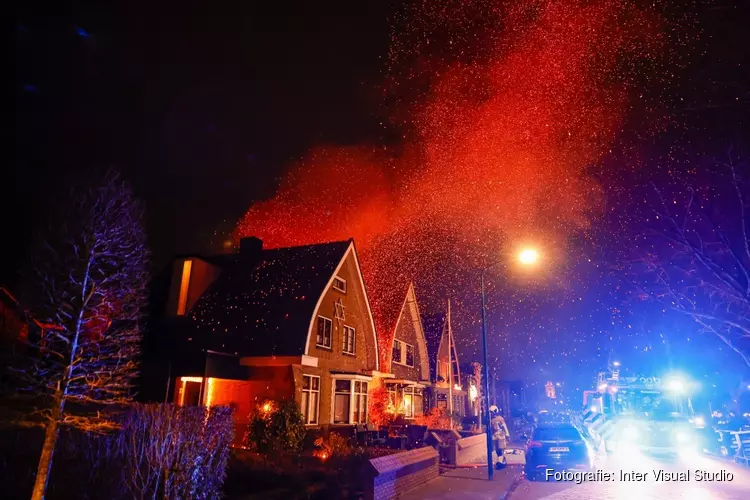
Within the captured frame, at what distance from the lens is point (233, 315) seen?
831 inches

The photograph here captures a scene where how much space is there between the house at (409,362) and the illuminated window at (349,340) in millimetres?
4739

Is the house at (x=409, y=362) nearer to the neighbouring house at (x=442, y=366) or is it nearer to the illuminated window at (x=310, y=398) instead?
the neighbouring house at (x=442, y=366)

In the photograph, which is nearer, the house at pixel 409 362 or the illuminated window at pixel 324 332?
the illuminated window at pixel 324 332

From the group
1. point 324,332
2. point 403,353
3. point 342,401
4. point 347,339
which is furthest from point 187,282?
point 403,353

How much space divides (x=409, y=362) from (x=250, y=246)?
47.0ft

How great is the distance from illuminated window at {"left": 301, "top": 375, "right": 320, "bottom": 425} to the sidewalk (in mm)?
6054

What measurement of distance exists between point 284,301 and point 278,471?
10147mm

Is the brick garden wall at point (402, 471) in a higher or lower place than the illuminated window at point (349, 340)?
lower

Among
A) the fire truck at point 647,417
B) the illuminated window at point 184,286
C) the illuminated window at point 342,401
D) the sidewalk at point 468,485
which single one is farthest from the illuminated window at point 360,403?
the fire truck at point 647,417

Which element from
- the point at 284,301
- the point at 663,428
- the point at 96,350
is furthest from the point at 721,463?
the point at 96,350

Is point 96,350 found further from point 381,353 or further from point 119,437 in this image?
point 381,353

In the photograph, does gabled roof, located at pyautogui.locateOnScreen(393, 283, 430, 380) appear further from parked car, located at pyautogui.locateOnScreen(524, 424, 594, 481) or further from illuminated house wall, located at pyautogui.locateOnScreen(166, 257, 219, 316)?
parked car, located at pyautogui.locateOnScreen(524, 424, 594, 481)

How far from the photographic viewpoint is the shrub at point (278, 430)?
1571cm

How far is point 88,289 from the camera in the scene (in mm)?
8906
